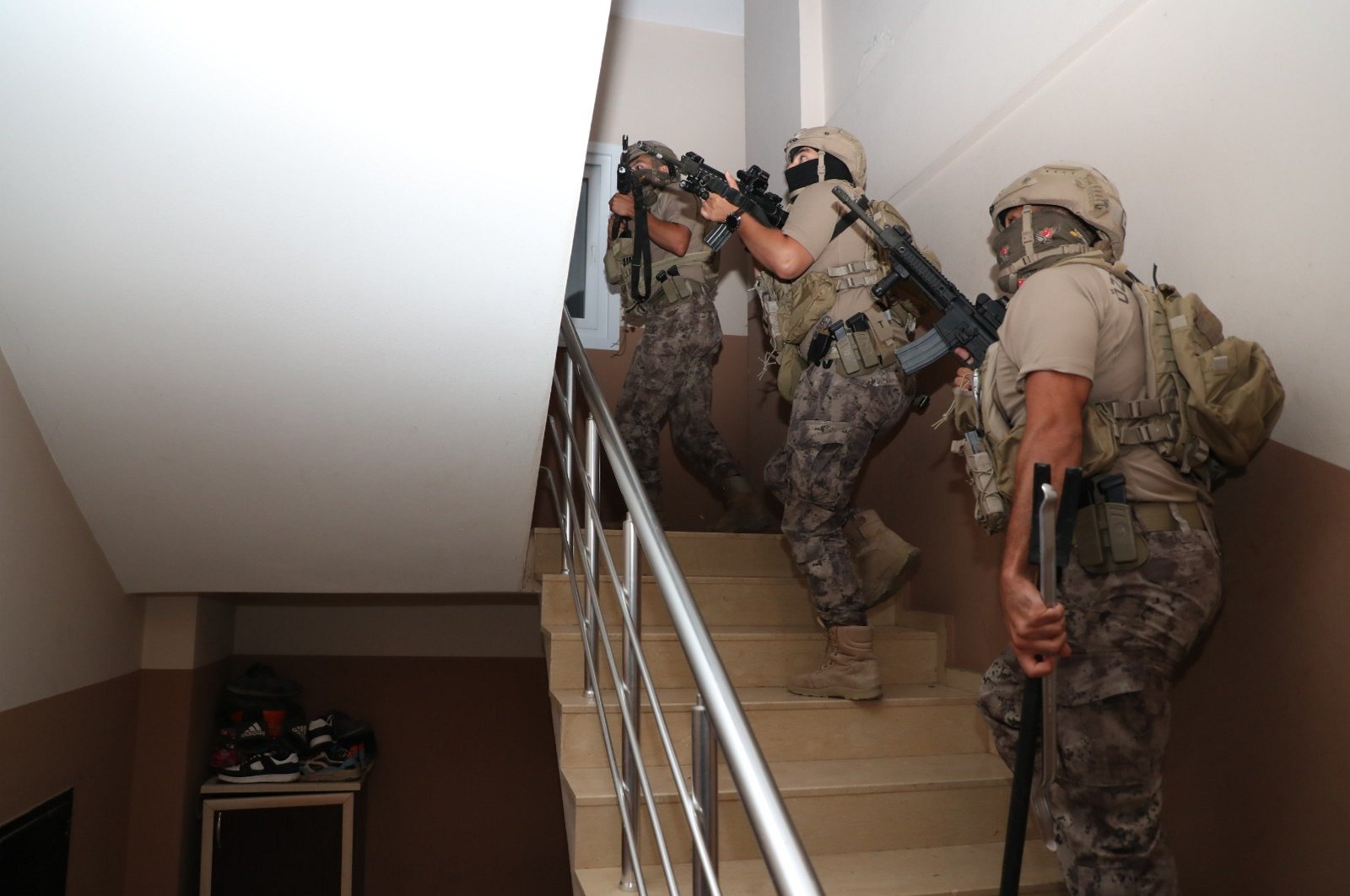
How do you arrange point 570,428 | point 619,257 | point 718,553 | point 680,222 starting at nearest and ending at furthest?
point 570,428 < point 718,553 < point 680,222 < point 619,257

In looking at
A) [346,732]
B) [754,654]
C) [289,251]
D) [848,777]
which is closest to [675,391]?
[754,654]

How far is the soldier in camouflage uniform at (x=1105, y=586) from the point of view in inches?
62.6

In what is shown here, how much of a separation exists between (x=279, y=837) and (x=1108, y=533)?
3.02m

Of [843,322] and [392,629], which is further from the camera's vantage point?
[392,629]

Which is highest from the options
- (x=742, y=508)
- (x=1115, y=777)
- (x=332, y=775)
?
(x=742, y=508)

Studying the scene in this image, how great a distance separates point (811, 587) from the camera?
252 centimetres

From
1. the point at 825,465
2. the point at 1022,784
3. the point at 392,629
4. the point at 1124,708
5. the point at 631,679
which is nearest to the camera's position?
the point at 1022,784

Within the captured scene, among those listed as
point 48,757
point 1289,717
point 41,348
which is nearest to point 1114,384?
point 1289,717

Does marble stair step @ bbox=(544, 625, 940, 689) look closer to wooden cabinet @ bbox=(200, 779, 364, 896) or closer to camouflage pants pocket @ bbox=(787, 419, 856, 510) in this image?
camouflage pants pocket @ bbox=(787, 419, 856, 510)

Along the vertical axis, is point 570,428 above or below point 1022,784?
above

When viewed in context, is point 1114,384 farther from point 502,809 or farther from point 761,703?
point 502,809

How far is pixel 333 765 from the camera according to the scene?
3500 millimetres

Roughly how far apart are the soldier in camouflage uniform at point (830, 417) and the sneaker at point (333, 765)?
186cm

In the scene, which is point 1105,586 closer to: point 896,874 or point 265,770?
point 896,874
